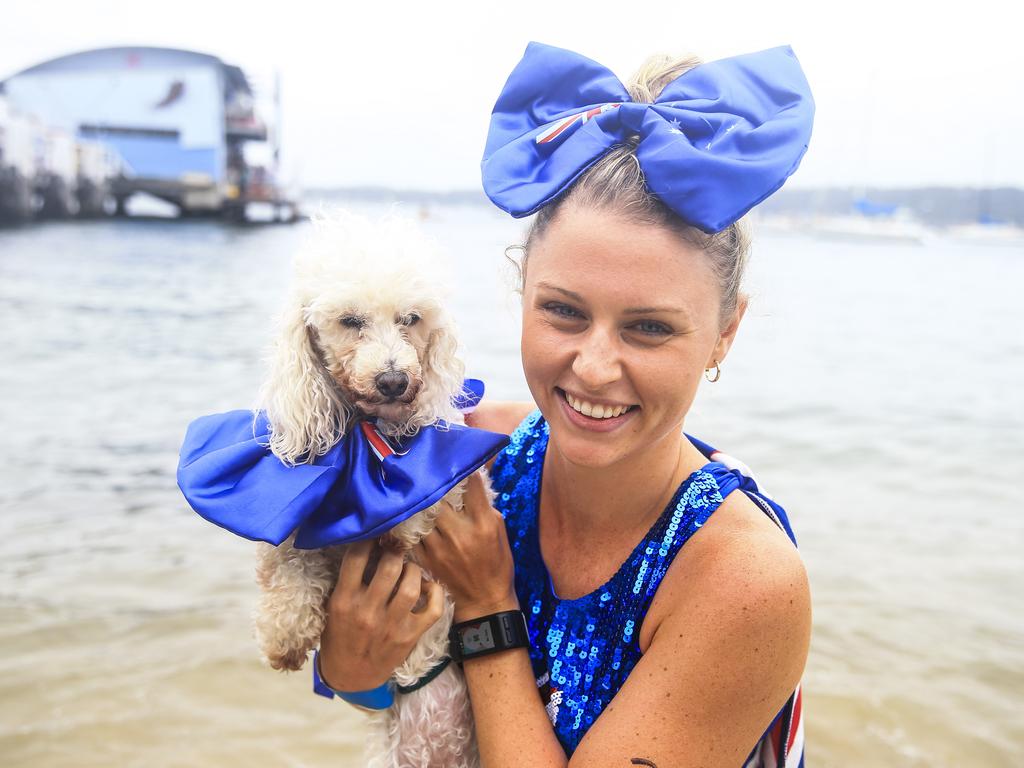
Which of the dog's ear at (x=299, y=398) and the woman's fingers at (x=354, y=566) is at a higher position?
the dog's ear at (x=299, y=398)

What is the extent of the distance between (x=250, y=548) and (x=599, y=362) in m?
4.37

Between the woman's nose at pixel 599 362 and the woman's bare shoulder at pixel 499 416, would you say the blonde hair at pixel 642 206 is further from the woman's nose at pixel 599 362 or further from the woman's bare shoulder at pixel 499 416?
the woman's bare shoulder at pixel 499 416

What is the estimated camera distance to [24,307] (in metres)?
17.1

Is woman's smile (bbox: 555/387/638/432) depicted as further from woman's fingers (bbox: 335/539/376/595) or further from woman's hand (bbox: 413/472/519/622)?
woman's fingers (bbox: 335/539/376/595)

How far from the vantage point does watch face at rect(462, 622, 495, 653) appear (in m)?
2.06

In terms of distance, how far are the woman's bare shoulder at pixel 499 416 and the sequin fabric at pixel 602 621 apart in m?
0.60

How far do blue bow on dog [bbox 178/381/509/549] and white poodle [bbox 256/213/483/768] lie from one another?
0.07 m

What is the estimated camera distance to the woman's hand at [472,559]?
6.88 ft

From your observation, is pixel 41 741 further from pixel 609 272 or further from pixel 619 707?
pixel 609 272

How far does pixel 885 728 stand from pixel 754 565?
2.74 m

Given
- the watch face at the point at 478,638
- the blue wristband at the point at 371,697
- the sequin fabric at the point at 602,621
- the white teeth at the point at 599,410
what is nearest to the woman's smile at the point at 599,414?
the white teeth at the point at 599,410

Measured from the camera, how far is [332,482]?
202cm

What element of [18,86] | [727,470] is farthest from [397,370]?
[18,86]

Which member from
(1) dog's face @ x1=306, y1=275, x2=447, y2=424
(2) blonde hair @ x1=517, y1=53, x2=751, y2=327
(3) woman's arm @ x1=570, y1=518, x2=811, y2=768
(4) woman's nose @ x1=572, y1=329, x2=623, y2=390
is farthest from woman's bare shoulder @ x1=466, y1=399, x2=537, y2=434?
(3) woman's arm @ x1=570, y1=518, x2=811, y2=768
